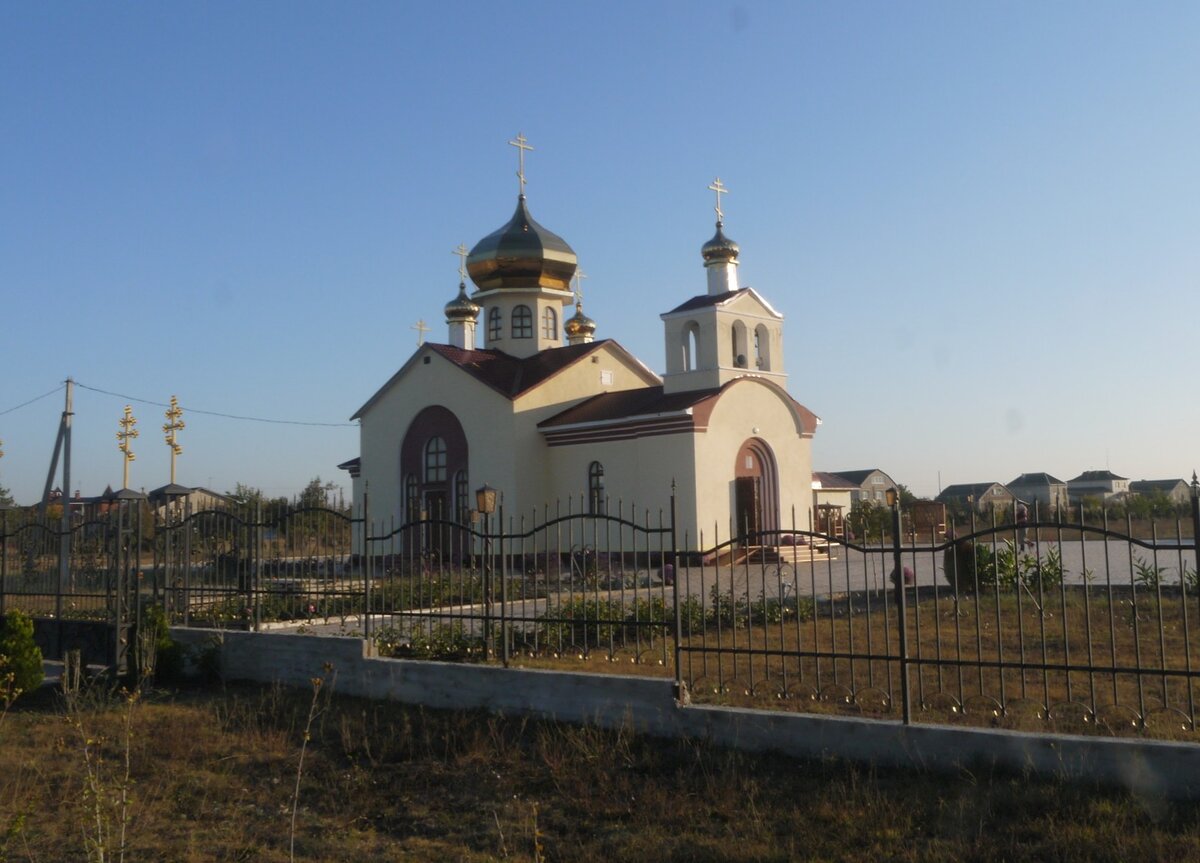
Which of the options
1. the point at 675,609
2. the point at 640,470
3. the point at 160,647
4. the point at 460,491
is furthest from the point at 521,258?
the point at 675,609

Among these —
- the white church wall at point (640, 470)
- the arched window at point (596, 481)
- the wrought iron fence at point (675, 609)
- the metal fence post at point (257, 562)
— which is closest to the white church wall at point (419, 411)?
the white church wall at point (640, 470)

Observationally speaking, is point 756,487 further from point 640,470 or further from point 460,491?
point 460,491

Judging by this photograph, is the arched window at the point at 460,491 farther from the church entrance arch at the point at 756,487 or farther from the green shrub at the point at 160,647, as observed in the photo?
the green shrub at the point at 160,647

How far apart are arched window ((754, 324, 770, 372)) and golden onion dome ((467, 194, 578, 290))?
6422 mm

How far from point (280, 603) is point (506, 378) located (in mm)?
15231

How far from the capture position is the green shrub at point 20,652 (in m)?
9.22

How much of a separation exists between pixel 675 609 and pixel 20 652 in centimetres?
574

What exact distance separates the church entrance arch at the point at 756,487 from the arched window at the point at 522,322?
801cm

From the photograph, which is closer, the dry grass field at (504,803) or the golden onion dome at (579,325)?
the dry grass field at (504,803)

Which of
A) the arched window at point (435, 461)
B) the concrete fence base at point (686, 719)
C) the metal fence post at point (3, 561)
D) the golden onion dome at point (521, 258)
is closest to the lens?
the concrete fence base at point (686, 719)

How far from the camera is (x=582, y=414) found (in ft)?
86.4

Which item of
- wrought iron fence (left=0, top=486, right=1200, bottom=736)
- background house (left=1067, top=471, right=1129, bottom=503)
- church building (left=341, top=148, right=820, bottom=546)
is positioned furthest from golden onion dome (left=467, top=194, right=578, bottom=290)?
background house (left=1067, top=471, right=1129, bottom=503)

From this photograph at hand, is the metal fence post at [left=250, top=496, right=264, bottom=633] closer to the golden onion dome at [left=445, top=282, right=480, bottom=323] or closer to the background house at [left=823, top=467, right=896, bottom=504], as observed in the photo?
the golden onion dome at [left=445, top=282, right=480, bottom=323]

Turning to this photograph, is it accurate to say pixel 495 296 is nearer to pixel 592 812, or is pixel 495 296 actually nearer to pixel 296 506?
pixel 296 506
